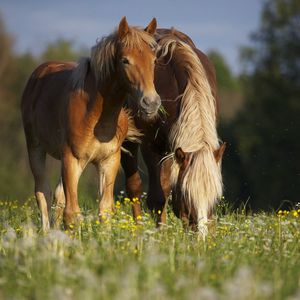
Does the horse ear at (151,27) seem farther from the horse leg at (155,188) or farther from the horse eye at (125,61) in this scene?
the horse leg at (155,188)

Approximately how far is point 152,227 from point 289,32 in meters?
33.0

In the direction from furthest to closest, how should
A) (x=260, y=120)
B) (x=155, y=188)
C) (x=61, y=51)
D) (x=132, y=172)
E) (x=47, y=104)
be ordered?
(x=61, y=51)
(x=260, y=120)
(x=132, y=172)
(x=155, y=188)
(x=47, y=104)

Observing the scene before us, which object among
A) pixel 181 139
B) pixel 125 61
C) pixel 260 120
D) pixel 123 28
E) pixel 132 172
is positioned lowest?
pixel 260 120

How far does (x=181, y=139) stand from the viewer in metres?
7.66

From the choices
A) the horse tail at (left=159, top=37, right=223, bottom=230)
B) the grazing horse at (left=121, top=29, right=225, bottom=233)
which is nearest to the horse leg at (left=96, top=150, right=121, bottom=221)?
the grazing horse at (left=121, top=29, right=225, bottom=233)

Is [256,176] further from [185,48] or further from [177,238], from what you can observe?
[177,238]

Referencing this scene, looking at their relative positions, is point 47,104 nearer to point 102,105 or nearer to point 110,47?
point 102,105

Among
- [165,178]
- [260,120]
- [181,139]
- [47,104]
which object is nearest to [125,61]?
[181,139]

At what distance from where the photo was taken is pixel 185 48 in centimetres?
879

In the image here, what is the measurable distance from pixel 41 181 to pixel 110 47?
95.6 inches

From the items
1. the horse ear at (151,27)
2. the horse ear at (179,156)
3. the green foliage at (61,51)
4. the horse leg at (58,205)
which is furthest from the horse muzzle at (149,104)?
the green foliage at (61,51)

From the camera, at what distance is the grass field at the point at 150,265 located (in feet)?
13.4

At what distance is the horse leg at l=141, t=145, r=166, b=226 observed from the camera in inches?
342

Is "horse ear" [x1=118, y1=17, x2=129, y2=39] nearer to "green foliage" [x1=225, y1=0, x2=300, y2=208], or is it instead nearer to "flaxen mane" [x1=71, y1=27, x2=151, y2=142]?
"flaxen mane" [x1=71, y1=27, x2=151, y2=142]
